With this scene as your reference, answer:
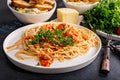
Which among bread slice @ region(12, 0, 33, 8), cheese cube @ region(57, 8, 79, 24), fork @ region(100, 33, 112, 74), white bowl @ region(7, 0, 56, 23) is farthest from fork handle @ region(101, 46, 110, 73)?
bread slice @ region(12, 0, 33, 8)

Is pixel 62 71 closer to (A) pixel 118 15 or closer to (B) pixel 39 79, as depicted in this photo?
(B) pixel 39 79

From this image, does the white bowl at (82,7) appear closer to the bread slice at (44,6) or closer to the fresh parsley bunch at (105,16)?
the fresh parsley bunch at (105,16)

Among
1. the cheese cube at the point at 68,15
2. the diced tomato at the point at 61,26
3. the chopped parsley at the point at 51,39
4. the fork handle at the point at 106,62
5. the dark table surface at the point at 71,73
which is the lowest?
the dark table surface at the point at 71,73

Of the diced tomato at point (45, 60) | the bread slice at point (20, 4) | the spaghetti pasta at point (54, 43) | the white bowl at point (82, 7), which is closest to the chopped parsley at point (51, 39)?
the spaghetti pasta at point (54, 43)

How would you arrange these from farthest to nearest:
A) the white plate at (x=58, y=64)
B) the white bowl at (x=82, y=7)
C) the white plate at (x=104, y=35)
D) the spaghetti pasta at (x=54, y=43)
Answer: the white bowl at (x=82, y=7), the white plate at (x=104, y=35), the spaghetti pasta at (x=54, y=43), the white plate at (x=58, y=64)

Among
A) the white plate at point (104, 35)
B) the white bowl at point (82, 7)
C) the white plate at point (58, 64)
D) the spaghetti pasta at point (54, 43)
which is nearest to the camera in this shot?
A: the white plate at point (58, 64)
